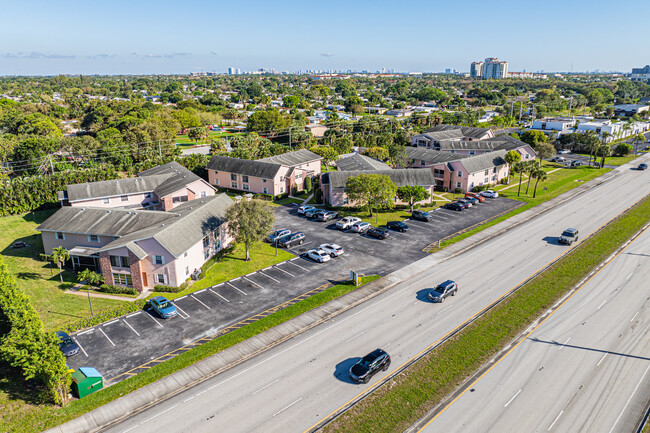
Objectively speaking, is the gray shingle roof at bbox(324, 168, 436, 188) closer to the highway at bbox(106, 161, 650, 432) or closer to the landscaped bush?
the highway at bbox(106, 161, 650, 432)

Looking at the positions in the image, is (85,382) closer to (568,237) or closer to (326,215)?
(326,215)

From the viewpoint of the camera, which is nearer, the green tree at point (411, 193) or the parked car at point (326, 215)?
the parked car at point (326, 215)

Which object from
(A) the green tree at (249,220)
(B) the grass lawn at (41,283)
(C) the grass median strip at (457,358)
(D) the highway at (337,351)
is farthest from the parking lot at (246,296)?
(C) the grass median strip at (457,358)

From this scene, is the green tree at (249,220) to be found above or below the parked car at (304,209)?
above

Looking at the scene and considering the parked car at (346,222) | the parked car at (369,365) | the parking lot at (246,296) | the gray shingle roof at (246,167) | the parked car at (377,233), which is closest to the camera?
the parked car at (369,365)

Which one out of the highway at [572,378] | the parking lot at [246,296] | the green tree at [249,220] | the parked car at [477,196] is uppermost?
the green tree at [249,220]

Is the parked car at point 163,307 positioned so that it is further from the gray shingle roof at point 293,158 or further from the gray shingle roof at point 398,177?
the gray shingle roof at point 293,158

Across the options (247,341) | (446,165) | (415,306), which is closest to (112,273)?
(247,341)

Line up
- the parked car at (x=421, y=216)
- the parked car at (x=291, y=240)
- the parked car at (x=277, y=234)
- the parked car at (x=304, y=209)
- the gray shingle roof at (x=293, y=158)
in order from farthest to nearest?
the gray shingle roof at (x=293, y=158)
the parked car at (x=304, y=209)
the parked car at (x=421, y=216)
the parked car at (x=277, y=234)
the parked car at (x=291, y=240)

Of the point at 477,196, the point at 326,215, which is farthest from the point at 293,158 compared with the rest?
the point at 477,196
